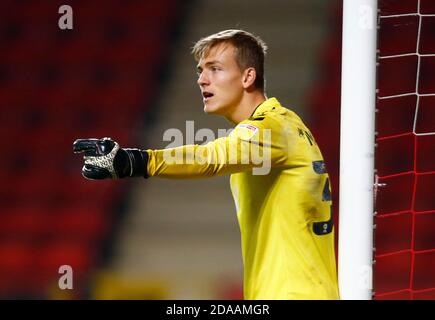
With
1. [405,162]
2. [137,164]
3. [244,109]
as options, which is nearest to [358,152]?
[244,109]

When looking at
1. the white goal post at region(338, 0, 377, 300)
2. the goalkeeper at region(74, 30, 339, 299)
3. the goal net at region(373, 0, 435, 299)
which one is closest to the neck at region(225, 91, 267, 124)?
the goalkeeper at region(74, 30, 339, 299)

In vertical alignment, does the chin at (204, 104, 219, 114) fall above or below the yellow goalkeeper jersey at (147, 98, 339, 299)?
above

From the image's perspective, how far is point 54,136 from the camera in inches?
220

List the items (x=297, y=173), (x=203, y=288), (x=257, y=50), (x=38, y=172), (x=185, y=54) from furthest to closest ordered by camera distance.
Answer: (x=185, y=54)
(x=38, y=172)
(x=203, y=288)
(x=257, y=50)
(x=297, y=173)

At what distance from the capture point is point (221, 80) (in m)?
2.25

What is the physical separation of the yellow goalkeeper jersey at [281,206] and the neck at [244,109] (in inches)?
2.3

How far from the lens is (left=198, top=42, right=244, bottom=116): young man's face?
224 cm

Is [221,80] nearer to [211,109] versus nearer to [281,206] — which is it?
[211,109]

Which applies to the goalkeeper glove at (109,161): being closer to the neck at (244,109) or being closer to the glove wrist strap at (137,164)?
the glove wrist strap at (137,164)

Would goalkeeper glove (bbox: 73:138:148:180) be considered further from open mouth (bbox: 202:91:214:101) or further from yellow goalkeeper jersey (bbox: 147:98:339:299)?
open mouth (bbox: 202:91:214:101)

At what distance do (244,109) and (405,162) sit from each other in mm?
2953

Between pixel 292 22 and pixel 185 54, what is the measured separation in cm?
79
